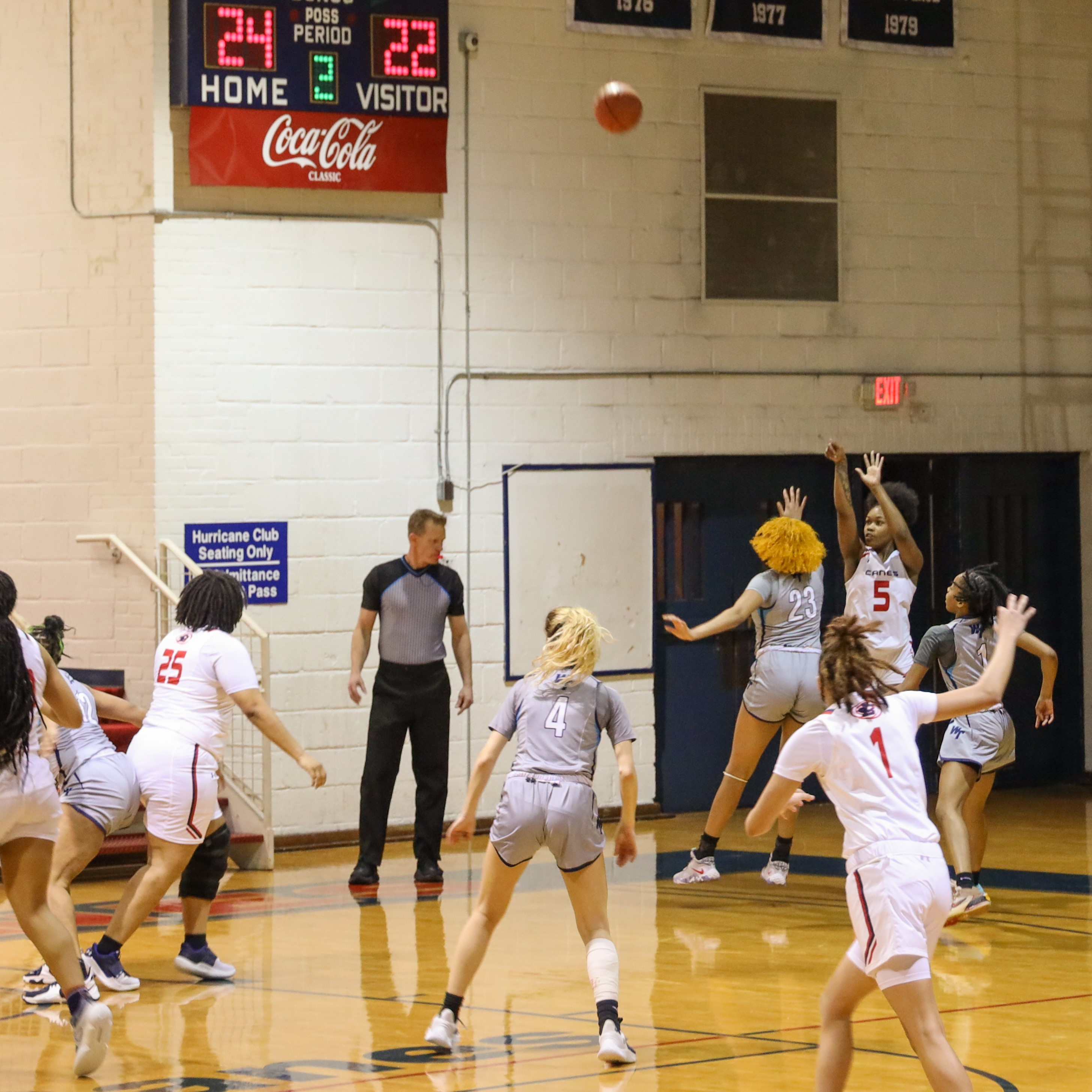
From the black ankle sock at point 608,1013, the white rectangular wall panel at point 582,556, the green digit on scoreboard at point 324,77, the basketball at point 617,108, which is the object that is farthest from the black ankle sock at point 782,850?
the green digit on scoreboard at point 324,77

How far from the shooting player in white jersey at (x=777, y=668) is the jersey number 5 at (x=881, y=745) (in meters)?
4.79

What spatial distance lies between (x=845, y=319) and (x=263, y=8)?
485 cm

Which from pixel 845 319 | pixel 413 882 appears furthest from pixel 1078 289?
pixel 413 882

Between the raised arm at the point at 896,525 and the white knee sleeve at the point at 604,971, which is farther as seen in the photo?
the raised arm at the point at 896,525

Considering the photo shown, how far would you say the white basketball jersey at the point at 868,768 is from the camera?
5324 millimetres

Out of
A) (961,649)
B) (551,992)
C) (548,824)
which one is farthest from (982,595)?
(548,824)

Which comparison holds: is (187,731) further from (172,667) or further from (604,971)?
(604,971)

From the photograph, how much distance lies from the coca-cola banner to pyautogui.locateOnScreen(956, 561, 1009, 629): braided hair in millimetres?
4957

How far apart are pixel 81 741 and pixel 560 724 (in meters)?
2.42

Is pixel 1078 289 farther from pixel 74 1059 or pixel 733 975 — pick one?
pixel 74 1059

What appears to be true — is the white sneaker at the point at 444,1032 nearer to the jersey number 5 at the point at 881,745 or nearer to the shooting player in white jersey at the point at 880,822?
the shooting player in white jersey at the point at 880,822

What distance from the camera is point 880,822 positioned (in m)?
5.31

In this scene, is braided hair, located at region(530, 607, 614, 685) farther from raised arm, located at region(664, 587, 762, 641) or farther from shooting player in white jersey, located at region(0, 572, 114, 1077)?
raised arm, located at region(664, 587, 762, 641)

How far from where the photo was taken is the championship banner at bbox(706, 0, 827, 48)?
13.2 metres
